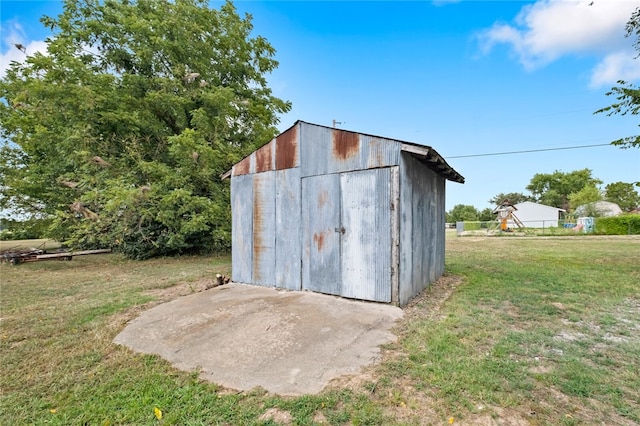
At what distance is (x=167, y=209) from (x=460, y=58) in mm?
14232

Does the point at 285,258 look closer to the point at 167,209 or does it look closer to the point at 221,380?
the point at 221,380

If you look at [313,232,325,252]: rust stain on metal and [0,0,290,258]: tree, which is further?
[0,0,290,258]: tree

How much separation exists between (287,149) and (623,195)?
55.3 m

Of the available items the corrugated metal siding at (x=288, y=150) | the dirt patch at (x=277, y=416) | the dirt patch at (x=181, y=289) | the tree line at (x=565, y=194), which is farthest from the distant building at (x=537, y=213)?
the dirt patch at (x=277, y=416)

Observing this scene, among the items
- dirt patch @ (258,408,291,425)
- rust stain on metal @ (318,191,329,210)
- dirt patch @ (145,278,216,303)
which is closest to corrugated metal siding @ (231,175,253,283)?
A: dirt patch @ (145,278,216,303)

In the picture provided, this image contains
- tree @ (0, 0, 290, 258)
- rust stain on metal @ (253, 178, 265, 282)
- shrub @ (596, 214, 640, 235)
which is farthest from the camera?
shrub @ (596, 214, 640, 235)

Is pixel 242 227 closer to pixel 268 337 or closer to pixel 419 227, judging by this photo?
pixel 268 337

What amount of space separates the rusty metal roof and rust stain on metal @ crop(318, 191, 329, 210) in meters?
0.72

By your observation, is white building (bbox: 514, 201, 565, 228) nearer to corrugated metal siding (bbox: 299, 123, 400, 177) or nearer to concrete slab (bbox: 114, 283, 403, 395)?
corrugated metal siding (bbox: 299, 123, 400, 177)

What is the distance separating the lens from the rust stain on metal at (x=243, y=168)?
20.7 feet

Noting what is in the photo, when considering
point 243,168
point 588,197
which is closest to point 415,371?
point 243,168

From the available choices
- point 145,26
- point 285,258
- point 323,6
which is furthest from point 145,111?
point 285,258

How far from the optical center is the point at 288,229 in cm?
559

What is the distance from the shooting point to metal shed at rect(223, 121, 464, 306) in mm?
4457
